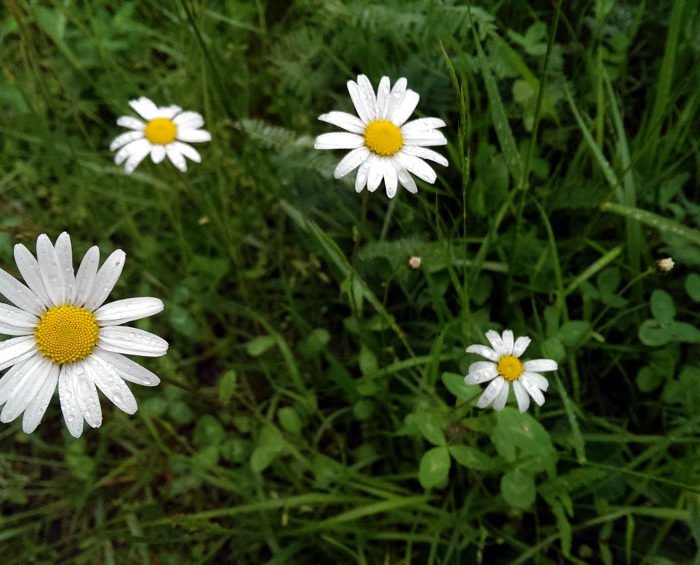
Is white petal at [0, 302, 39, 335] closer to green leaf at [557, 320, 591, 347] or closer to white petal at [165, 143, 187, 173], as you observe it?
white petal at [165, 143, 187, 173]

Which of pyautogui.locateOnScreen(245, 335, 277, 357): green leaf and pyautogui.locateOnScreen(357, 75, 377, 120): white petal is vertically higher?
pyautogui.locateOnScreen(357, 75, 377, 120): white petal

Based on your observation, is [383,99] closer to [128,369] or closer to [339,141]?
[339,141]

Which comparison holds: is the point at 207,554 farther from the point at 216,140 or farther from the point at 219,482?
the point at 216,140

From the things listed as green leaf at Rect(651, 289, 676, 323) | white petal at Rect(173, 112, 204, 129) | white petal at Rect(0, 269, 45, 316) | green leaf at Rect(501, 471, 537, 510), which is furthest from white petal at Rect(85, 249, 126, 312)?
green leaf at Rect(651, 289, 676, 323)

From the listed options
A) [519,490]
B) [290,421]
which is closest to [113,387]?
[290,421]

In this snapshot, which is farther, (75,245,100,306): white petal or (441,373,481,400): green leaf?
(441,373,481,400): green leaf

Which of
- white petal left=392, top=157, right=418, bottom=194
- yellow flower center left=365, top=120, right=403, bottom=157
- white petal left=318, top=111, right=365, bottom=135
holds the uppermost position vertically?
white petal left=318, top=111, right=365, bottom=135

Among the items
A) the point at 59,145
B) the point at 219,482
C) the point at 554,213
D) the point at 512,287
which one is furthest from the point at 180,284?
the point at 554,213
